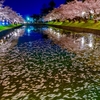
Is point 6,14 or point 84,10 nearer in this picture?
point 84,10

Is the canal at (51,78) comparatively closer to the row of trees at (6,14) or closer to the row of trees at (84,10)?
the row of trees at (84,10)

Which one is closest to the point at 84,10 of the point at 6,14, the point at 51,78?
the point at 6,14

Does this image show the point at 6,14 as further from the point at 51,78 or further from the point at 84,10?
the point at 51,78

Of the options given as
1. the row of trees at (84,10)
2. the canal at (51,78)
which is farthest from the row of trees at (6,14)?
the canal at (51,78)

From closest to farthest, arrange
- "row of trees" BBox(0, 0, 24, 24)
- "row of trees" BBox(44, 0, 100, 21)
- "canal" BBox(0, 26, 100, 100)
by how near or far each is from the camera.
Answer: "canal" BBox(0, 26, 100, 100)
"row of trees" BBox(44, 0, 100, 21)
"row of trees" BBox(0, 0, 24, 24)

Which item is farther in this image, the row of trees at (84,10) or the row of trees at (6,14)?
the row of trees at (6,14)

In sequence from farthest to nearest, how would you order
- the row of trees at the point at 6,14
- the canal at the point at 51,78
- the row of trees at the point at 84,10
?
the row of trees at the point at 6,14 < the row of trees at the point at 84,10 < the canal at the point at 51,78

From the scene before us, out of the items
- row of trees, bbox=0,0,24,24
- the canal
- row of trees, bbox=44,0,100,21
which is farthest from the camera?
row of trees, bbox=0,0,24,24

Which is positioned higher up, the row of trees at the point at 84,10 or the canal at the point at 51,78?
the row of trees at the point at 84,10

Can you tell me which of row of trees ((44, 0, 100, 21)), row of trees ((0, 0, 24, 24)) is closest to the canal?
row of trees ((44, 0, 100, 21))

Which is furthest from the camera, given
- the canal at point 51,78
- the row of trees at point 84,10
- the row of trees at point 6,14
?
the row of trees at point 6,14

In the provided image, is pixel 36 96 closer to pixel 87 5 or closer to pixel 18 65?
pixel 18 65

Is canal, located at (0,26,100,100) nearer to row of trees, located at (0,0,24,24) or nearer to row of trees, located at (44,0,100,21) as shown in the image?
row of trees, located at (44,0,100,21)

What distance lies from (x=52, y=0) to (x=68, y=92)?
565 feet
